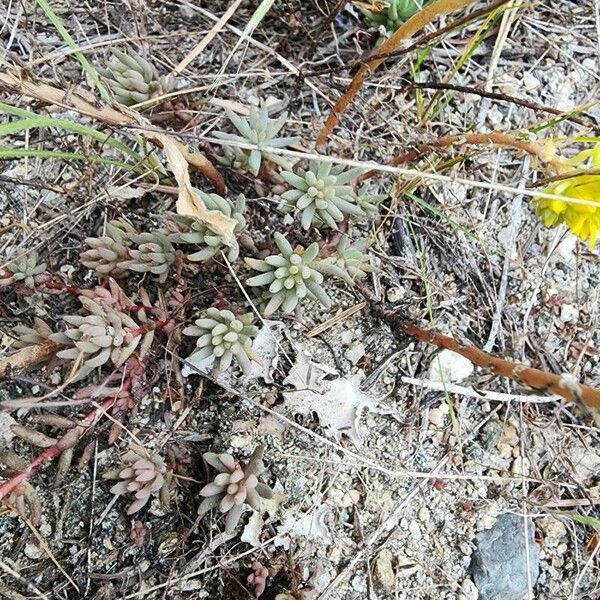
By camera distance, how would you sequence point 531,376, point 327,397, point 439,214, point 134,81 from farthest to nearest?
point 439,214 → point 134,81 → point 327,397 → point 531,376

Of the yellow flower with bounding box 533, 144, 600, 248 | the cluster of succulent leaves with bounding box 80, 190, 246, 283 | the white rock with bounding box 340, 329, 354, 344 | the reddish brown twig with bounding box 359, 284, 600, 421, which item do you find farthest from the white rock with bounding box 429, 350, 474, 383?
the cluster of succulent leaves with bounding box 80, 190, 246, 283

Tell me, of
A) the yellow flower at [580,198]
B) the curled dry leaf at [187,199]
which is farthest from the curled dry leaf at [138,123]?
the yellow flower at [580,198]

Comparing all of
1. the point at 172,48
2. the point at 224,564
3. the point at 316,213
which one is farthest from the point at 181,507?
the point at 172,48

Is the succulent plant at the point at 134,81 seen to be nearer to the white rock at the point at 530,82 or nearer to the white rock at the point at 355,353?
the white rock at the point at 355,353

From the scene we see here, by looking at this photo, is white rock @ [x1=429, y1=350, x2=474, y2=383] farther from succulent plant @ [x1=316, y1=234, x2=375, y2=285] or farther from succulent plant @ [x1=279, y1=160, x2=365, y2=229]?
succulent plant @ [x1=279, y1=160, x2=365, y2=229]

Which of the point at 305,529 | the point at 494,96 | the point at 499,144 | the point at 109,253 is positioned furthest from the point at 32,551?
the point at 494,96

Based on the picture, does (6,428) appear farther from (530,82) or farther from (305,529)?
(530,82)
